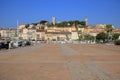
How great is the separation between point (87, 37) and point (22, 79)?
586 ft

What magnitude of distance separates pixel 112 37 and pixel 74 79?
496 ft

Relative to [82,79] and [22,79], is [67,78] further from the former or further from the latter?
[22,79]

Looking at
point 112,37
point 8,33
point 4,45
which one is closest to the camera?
point 4,45

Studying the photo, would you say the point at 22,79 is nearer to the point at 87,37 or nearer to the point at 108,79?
the point at 108,79

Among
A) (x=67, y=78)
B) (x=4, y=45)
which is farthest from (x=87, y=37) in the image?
(x=67, y=78)

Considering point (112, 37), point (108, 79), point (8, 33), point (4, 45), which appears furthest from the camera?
point (8, 33)

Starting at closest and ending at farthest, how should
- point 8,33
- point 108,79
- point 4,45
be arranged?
1. point 108,79
2. point 4,45
3. point 8,33

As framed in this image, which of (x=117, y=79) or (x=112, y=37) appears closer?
(x=117, y=79)

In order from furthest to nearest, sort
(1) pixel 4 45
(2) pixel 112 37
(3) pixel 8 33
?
(3) pixel 8 33 → (2) pixel 112 37 → (1) pixel 4 45

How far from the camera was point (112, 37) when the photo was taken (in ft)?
523

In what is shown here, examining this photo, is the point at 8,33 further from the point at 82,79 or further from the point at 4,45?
the point at 82,79

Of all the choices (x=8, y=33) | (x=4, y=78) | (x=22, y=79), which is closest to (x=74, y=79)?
(x=22, y=79)

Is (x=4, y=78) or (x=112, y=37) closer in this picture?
(x=4, y=78)

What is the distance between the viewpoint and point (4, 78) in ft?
36.9
